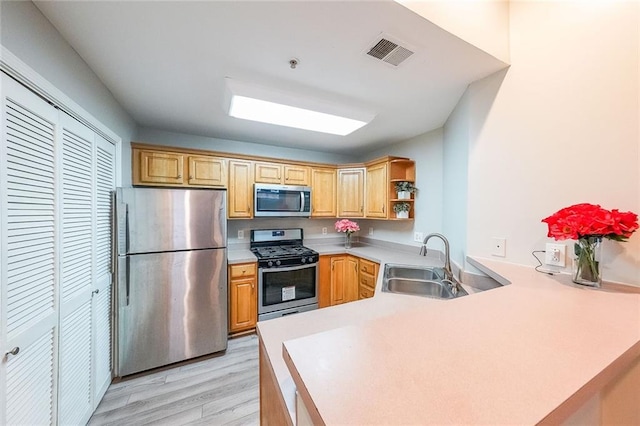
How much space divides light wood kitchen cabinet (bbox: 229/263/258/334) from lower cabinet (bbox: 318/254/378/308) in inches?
32.3

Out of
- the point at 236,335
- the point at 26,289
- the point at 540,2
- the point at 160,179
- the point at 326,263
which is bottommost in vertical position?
the point at 236,335

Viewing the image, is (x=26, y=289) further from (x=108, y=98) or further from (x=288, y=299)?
(x=288, y=299)

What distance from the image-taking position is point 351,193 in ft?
10.7

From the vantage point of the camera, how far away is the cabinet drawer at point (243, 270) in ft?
7.97

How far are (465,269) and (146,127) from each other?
11.2 feet

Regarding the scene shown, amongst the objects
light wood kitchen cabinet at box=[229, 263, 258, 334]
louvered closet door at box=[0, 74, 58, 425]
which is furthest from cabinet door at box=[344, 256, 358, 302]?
louvered closet door at box=[0, 74, 58, 425]

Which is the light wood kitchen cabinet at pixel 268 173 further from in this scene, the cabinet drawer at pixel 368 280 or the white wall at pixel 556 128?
the white wall at pixel 556 128

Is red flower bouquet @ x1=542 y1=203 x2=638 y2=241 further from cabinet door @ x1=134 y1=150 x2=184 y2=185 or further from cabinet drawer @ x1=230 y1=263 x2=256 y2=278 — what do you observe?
cabinet door @ x1=134 y1=150 x2=184 y2=185

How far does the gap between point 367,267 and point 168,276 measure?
6.62 feet

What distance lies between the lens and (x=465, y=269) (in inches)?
69.0

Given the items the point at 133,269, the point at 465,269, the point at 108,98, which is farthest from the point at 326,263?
the point at 108,98

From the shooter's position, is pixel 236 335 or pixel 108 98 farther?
pixel 236 335

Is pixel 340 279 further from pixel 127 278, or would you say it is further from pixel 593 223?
pixel 593 223

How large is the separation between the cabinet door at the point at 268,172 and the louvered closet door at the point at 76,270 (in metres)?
1.48
